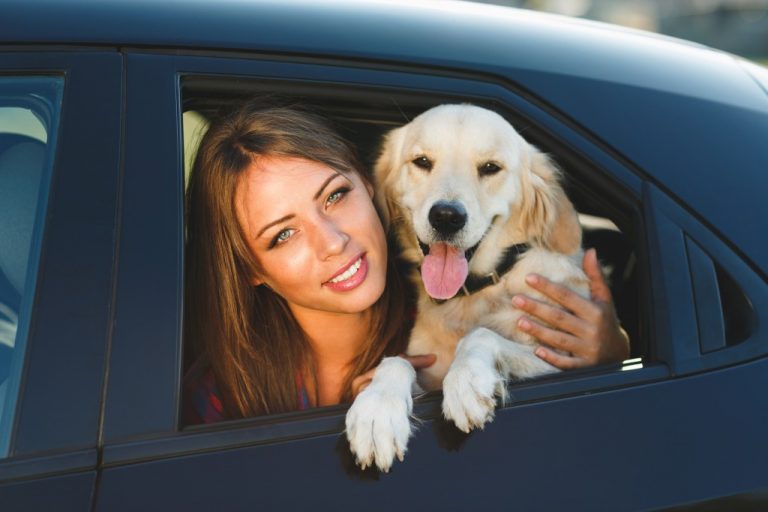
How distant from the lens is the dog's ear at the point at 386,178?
2539 mm

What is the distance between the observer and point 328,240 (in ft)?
6.72

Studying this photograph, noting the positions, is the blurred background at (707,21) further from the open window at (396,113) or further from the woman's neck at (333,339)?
the open window at (396,113)

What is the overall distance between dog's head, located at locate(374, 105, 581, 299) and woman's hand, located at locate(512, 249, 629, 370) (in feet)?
0.69

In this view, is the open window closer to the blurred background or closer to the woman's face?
the woman's face

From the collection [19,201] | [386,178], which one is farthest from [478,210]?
[19,201]

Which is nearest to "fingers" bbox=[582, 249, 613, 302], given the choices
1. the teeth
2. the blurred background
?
the teeth

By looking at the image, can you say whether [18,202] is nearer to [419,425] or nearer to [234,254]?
[234,254]

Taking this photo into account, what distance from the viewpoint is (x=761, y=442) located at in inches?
60.4

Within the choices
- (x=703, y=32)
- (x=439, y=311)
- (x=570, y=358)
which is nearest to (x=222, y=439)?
(x=570, y=358)

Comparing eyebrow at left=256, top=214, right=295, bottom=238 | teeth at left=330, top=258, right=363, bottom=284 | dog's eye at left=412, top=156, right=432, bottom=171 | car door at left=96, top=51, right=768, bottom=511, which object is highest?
dog's eye at left=412, top=156, right=432, bottom=171

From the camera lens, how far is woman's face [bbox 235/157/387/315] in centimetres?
207

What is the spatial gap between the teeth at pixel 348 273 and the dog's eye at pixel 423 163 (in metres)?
0.47

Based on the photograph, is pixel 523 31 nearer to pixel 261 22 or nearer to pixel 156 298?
pixel 261 22

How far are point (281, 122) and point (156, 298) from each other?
2.37ft
